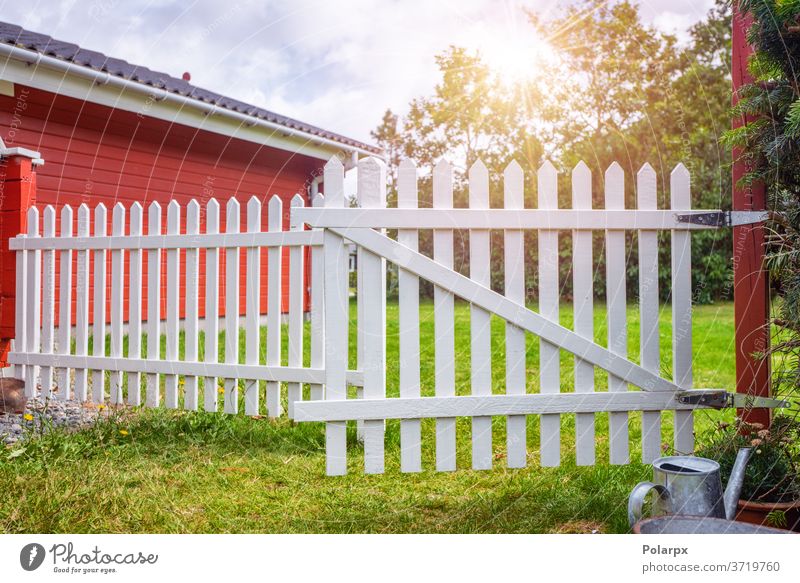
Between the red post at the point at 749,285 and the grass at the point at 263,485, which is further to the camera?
the red post at the point at 749,285

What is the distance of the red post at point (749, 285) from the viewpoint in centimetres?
232

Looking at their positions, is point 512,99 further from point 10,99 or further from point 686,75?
point 686,75

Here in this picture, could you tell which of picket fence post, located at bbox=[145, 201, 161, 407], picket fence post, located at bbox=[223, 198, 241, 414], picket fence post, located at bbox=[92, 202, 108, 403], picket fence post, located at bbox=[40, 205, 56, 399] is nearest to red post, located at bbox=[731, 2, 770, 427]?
picket fence post, located at bbox=[223, 198, 241, 414]

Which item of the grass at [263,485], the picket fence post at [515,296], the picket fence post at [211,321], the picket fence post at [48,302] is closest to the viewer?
the grass at [263,485]

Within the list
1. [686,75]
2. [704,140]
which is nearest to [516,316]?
[686,75]

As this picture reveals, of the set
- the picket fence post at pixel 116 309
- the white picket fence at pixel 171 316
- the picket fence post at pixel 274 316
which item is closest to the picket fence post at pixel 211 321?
the white picket fence at pixel 171 316

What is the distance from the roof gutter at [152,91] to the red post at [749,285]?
7.99ft

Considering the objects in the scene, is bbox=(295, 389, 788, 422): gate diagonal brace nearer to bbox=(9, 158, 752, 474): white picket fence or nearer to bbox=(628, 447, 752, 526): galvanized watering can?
bbox=(9, 158, 752, 474): white picket fence

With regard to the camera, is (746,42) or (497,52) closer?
(746,42)

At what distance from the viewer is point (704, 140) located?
962cm

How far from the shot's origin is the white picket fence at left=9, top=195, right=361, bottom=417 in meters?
3.52

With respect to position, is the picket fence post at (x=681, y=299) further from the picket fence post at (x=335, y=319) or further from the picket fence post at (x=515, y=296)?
the picket fence post at (x=335, y=319)

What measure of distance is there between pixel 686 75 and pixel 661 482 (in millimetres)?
8112

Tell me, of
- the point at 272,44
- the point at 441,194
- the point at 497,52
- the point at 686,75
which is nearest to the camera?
the point at 441,194
